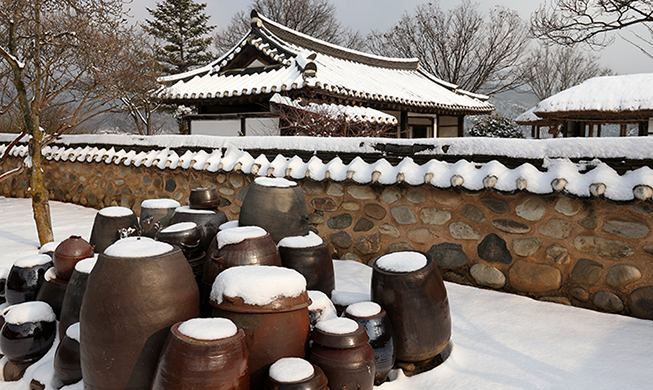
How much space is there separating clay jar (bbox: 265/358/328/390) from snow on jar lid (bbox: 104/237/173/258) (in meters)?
0.74

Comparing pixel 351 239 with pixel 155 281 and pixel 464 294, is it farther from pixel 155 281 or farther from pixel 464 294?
pixel 155 281

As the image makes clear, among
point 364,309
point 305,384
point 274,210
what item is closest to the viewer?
point 305,384

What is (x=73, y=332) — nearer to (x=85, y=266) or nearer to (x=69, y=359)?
(x=69, y=359)

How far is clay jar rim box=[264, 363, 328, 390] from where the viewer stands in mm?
1740

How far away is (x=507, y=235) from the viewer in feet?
11.0

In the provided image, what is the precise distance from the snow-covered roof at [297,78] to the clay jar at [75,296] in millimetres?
5468

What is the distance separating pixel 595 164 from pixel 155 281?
2.94m

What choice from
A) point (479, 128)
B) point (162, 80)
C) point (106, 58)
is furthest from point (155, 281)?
point (479, 128)

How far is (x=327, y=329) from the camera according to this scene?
2031 millimetres

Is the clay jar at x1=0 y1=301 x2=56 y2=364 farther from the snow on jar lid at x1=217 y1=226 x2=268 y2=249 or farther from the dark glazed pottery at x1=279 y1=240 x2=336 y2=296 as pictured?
the dark glazed pottery at x1=279 y1=240 x2=336 y2=296

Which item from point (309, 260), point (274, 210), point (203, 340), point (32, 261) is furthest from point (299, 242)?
point (32, 261)

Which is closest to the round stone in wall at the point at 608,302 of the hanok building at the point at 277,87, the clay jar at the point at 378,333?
the clay jar at the point at 378,333

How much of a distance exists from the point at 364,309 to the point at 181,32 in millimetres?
24592

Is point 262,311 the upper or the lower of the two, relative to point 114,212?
lower
